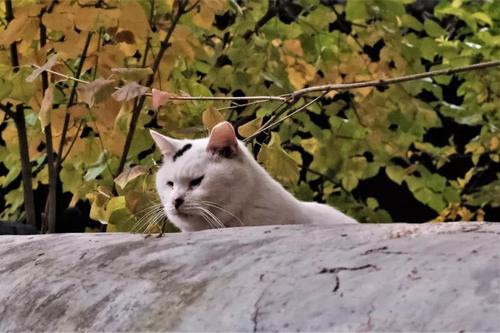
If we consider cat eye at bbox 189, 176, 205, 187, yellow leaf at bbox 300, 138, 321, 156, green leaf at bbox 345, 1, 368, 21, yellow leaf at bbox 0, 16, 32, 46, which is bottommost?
cat eye at bbox 189, 176, 205, 187

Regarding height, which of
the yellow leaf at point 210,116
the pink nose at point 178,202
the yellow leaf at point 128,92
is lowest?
the pink nose at point 178,202

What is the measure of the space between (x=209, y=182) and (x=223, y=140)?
9 centimetres

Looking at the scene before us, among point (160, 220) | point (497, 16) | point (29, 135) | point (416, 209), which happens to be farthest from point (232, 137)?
point (416, 209)

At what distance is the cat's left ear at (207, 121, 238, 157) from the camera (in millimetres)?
1648

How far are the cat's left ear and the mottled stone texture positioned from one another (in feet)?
1.31

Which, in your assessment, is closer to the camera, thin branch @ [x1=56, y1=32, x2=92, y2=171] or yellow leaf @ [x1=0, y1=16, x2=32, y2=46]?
yellow leaf @ [x1=0, y1=16, x2=32, y2=46]

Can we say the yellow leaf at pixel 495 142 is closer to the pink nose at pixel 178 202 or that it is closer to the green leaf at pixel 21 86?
the pink nose at pixel 178 202

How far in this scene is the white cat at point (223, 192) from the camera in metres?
1.66

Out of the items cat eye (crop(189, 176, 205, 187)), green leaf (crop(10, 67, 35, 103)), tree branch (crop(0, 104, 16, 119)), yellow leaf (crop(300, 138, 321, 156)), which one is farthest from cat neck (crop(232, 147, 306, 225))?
yellow leaf (crop(300, 138, 321, 156))

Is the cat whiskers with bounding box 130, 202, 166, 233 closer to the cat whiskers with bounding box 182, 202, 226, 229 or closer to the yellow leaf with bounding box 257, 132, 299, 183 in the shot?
the cat whiskers with bounding box 182, 202, 226, 229

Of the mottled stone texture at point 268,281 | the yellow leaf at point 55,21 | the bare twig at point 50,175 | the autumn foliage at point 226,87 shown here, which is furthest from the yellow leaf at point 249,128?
the bare twig at point 50,175

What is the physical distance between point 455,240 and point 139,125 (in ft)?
4.12

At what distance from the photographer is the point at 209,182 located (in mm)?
1679

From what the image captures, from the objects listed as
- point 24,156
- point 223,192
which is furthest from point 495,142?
point 24,156
